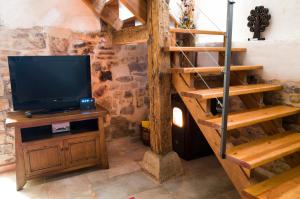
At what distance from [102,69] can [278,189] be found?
2533 mm

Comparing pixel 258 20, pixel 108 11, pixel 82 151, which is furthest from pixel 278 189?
pixel 108 11

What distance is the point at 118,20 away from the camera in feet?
9.91

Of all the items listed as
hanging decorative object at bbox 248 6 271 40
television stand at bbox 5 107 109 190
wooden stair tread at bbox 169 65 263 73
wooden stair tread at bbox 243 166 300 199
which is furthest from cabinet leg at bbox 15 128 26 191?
hanging decorative object at bbox 248 6 271 40

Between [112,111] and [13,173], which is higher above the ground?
[112,111]

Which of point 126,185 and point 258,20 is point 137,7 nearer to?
point 258,20

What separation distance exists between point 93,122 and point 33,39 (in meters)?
1.25

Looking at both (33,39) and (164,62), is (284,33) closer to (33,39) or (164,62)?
(164,62)

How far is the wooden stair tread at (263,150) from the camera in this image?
1.49 metres

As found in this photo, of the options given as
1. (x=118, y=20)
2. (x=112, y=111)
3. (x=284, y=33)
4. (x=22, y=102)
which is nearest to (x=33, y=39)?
(x=22, y=102)

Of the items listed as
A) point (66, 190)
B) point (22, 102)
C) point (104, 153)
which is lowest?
point (66, 190)

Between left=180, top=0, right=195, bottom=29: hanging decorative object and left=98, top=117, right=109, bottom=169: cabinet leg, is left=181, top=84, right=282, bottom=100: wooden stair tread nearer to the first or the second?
left=98, top=117, right=109, bottom=169: cabinet leg

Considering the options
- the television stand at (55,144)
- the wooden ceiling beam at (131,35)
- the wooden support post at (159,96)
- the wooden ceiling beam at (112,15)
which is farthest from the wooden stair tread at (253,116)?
the wooden ceiling beam at (112,15)

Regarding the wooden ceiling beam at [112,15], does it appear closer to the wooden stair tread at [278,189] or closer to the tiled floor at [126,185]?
the tiled floor at [126,185]

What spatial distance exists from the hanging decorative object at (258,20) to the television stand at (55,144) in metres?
1.88
